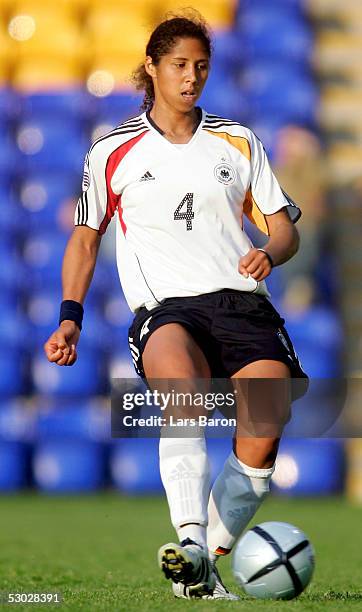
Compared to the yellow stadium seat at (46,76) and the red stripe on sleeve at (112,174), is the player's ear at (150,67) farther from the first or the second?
the yellow stadium seat at (46,76)

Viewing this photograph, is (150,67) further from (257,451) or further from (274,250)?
(257,451)

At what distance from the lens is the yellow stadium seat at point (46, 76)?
13227 millimetres

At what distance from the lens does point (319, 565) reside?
539cm

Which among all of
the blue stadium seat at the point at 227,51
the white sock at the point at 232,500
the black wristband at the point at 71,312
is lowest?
the white sock at the point at 232,500

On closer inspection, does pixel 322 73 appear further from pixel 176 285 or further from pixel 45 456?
pixel 176 285

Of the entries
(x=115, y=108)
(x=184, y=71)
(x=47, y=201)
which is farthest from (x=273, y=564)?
(x=115, y=108)

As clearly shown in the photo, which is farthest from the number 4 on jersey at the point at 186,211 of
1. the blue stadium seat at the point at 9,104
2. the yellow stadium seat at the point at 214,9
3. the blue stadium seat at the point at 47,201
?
the yellow stadium seat at the point at 214,9

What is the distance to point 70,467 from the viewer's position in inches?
440

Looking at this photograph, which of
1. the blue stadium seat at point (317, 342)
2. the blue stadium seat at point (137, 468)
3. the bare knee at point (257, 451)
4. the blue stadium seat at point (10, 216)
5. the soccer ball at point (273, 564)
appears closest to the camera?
the soccer ball at point (273, 564)

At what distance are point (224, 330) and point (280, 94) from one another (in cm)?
953

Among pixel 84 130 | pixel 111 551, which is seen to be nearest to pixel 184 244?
pixel 111 551

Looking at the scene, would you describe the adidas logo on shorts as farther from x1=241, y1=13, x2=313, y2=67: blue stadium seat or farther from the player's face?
x1=241, y1=13, x2=313, y2=67: blue stadium seat

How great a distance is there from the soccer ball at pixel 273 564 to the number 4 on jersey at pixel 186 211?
1001 mm

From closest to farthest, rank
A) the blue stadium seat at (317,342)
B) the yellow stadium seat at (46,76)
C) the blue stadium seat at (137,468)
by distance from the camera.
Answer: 1. the blue stadium seat at (137,468)
2. the blue stadium seat at (317,342)
3. the yellow stadium seat at (46,76)
